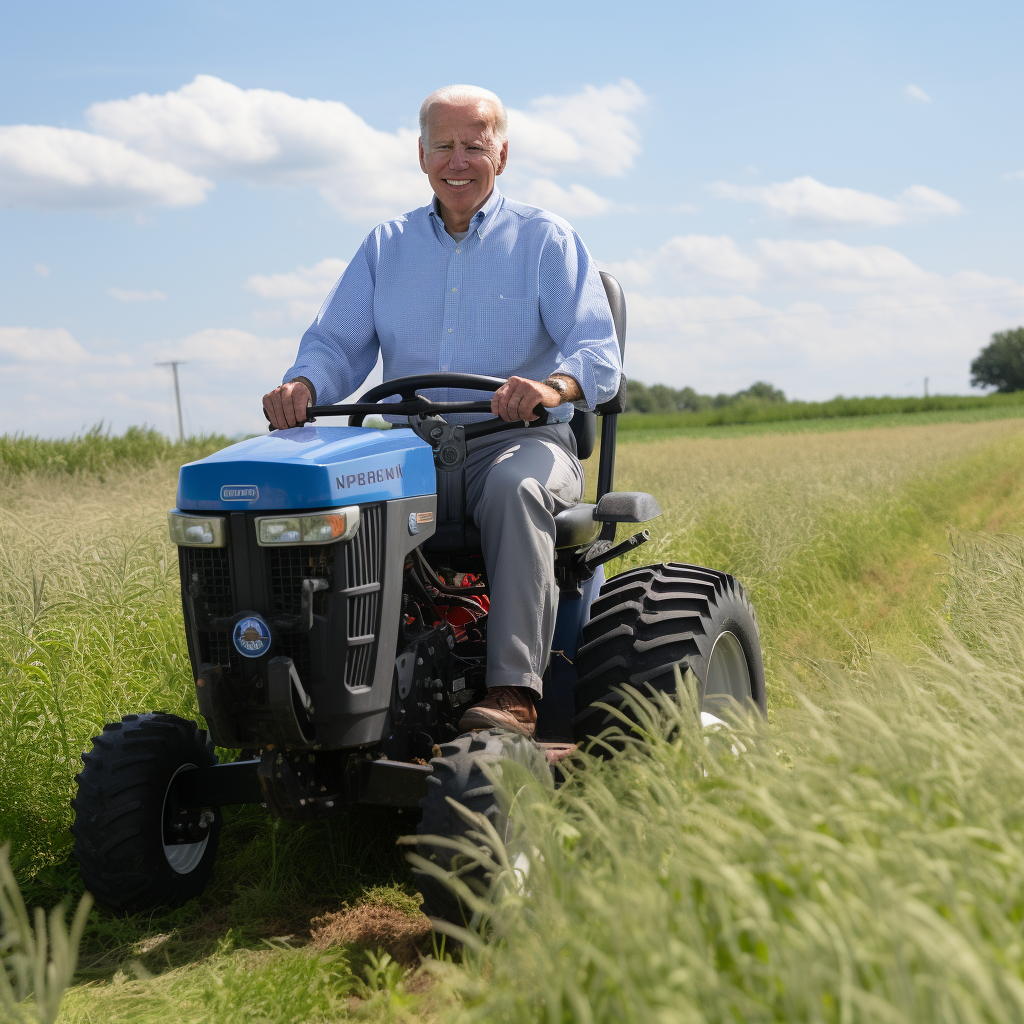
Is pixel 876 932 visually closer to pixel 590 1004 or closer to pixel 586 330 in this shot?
pixel 590 1004

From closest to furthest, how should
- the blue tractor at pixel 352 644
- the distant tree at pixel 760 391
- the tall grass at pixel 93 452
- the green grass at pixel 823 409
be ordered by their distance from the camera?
the blue tractor at pixel 352 644, the tall grass at pixel 93 452, the green grass at pixel 823 409, the distant tree at pixel 760 391

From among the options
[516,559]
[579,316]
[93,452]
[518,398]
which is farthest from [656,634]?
[93,452]

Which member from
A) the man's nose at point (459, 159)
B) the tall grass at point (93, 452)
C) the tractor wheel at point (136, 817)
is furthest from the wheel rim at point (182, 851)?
the tall grass at point (93, 452)

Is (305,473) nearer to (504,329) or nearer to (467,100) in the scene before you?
(504,329)

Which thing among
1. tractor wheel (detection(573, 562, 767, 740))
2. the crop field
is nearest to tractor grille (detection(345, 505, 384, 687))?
the crop field

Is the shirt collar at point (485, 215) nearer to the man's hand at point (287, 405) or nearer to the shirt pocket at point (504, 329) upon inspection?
the shirt pocket at point (504, 329)

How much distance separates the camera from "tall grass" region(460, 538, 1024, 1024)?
134cm

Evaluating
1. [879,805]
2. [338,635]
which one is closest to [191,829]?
[338,635]

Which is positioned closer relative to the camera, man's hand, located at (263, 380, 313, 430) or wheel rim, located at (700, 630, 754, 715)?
man's hand, located at (263, 380, 313, 430)

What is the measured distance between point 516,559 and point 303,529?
62cm

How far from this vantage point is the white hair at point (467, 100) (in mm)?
3469

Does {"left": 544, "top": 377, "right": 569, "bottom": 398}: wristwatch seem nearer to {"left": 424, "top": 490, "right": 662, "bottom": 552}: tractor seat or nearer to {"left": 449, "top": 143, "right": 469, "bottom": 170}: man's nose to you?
{"left": 424, "top": 490, "right": 662, "bottom": 552}: tractor seat

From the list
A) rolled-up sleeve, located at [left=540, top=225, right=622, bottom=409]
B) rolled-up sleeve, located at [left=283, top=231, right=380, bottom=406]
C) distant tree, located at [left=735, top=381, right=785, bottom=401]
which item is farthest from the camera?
distant tree, located at [left=735, top=381, right=785, bottom=401]

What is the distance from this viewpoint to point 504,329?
134 inches
